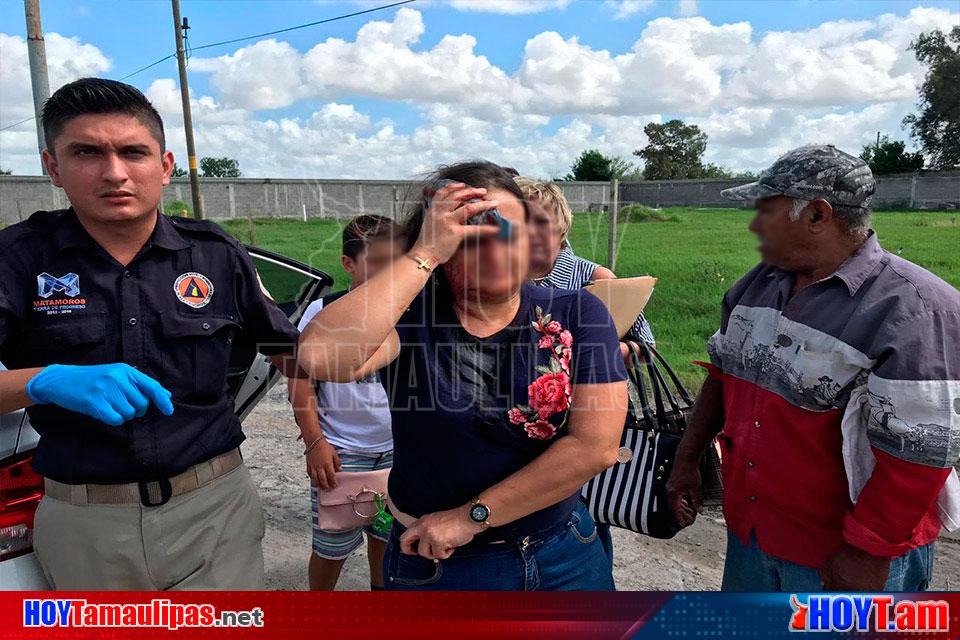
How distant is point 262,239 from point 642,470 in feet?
37.7

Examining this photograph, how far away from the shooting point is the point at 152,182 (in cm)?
169

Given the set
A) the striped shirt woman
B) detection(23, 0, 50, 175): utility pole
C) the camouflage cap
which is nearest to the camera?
the camouflage cap

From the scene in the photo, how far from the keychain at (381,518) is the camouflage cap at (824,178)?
1743mm

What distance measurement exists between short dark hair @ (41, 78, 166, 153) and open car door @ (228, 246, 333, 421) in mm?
875

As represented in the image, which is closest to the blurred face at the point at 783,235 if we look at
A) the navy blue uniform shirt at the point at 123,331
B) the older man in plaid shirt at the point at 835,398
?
the older man in plaid shirt at the point at 835,398

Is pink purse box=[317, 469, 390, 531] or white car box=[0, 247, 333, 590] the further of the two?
pink purse box=[317, 469, 390, 531]

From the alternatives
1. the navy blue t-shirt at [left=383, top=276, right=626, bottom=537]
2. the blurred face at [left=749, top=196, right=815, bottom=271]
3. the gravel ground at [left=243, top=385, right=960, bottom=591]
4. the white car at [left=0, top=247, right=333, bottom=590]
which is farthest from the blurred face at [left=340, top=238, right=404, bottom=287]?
→ the gravel ground at [left=243, top=385, right=960, bottom=591]

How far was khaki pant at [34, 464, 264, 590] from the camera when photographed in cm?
162

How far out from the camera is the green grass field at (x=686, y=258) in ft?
19.3

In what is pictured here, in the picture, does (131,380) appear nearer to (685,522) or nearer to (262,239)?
(685,522)

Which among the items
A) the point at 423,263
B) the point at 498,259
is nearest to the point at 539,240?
the point at 498,259

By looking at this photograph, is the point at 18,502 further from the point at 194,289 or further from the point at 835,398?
the point at 835,398

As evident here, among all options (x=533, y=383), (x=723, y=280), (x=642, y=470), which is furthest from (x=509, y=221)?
(x=723, y=280)

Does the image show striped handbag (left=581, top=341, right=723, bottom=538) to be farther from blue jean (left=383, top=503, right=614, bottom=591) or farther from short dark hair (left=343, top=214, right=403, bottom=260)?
short dark hair (left=343, top=214, right=403, bottom=260)
